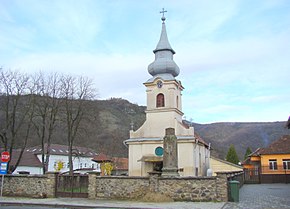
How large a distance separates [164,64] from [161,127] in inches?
266

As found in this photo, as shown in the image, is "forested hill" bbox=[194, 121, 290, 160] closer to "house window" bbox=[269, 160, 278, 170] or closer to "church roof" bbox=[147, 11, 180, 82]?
"house window" bbox=[269, 160, 278, 170]

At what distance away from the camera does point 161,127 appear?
1366 inches

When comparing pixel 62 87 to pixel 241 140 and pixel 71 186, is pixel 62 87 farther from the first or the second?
pixel 241 140

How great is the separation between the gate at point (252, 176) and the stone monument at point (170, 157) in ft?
69.0

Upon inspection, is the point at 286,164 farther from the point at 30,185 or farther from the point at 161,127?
the point at 30,185

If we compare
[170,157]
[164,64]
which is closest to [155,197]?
[170,157]

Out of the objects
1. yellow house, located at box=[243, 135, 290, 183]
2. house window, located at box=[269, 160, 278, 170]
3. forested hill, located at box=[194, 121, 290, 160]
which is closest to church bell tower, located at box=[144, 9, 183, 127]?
yellow house, located at box=[243, 135, 290, 183]

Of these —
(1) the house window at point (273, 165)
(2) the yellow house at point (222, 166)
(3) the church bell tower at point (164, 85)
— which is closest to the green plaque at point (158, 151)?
(3) the church bell tower at point (164, 85)

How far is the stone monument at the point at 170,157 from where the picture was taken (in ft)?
65.6

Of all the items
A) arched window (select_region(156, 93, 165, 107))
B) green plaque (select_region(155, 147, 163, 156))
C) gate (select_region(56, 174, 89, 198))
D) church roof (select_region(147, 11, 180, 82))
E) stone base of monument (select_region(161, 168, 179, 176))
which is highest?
church roof (select_region(147, 11, 180, 82))

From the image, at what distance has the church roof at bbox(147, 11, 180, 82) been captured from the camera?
35969 mm

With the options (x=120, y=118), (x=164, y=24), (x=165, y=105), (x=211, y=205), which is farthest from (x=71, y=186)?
(x=120, y=118)

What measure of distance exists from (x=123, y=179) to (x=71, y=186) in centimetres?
358

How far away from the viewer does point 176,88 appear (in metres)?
36.2
